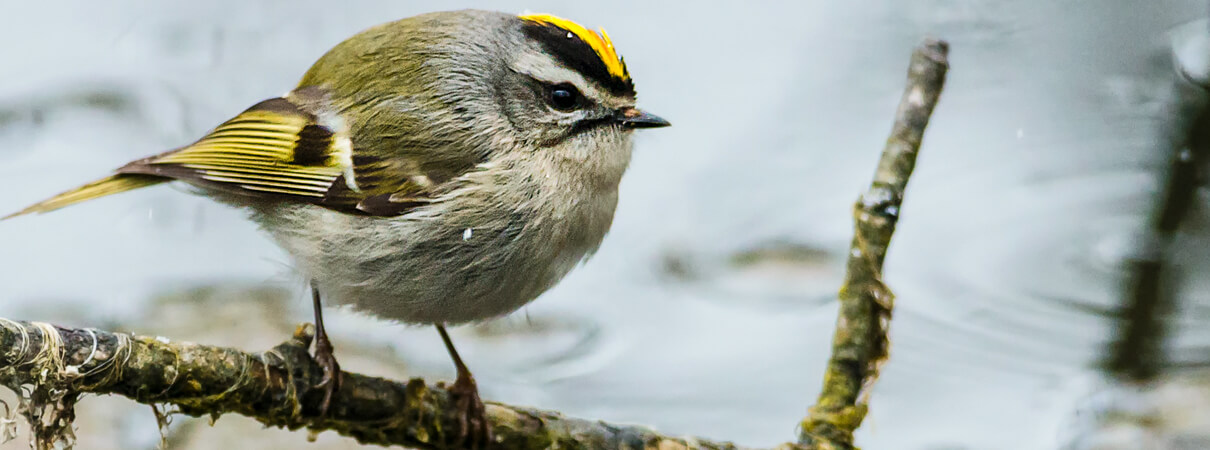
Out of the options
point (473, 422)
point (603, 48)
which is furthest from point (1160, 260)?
point (473, 422)

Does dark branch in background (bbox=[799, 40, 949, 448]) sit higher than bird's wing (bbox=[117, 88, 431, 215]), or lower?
higher

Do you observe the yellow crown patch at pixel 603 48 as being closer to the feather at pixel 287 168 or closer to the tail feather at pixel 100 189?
the feather at pixel 287 168

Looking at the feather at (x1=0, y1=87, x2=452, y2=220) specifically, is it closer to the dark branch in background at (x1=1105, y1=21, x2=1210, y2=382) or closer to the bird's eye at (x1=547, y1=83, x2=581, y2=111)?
the bird's eye at (x1=547, y1=83, x2=581, y2=111)

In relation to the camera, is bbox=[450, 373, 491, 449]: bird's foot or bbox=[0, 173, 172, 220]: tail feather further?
bbox=[0, 173, 172, 220]: tail feather

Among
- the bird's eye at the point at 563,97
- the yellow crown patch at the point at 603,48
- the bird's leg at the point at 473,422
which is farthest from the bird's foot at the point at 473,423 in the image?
the yellow crown patch at the point at 603,48

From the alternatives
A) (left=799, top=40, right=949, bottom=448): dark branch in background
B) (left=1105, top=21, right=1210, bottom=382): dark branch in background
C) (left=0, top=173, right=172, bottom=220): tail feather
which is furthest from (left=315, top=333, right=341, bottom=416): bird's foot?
(left=1105, top=21, right=1210, bottom=382): dark branch in background

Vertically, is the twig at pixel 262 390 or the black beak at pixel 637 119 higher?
the black beak at pixel 637 119

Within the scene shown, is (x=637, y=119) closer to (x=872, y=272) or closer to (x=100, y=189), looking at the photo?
(x=872, y=272)

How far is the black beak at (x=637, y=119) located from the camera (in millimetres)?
2717

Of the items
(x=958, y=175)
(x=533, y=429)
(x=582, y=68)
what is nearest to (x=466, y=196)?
(x=582, y=68)

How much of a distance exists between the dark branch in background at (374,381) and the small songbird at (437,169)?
84mm

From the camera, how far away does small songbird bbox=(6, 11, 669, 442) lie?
8.50 feet

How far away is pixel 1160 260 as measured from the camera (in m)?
3.58

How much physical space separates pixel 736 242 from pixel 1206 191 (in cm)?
191
